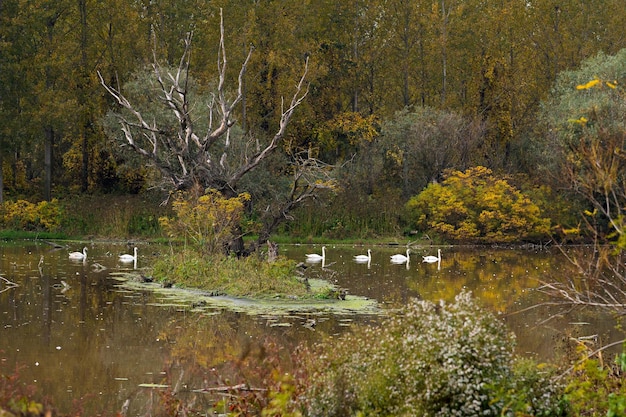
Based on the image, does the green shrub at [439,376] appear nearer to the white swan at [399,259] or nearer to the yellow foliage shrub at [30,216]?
the white swan at [399,259]

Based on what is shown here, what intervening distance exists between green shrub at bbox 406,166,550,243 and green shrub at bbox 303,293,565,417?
3004cm

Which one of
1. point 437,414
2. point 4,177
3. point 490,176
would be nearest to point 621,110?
point 490,176

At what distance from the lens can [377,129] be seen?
4869cm

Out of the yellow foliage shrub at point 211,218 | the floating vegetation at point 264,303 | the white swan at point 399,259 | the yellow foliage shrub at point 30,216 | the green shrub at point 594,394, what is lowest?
the yellow foliage shrub at point 30,216

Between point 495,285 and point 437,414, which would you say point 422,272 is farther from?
point 437,414

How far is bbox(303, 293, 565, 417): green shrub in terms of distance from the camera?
25.3 feet

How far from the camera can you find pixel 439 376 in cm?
772

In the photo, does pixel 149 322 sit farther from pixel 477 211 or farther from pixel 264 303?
pixel 477 211

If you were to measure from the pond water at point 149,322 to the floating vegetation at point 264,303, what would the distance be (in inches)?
11.0

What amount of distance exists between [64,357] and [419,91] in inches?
1761

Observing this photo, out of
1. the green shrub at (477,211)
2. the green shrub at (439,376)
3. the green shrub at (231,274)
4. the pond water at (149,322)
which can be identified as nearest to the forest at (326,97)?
the green shrub at (477,211)

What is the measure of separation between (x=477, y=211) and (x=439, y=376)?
32198 millimetres

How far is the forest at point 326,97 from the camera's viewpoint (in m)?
40.0

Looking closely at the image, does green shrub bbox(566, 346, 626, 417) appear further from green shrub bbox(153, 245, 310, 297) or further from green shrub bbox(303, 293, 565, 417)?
green shrub bbox(153, 245, 310, 297)
